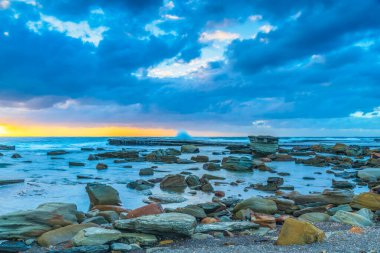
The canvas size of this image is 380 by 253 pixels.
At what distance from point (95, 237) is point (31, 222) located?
2.70 meters

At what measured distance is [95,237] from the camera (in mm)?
8008

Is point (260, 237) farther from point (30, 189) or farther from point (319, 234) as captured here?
point (30, 189)

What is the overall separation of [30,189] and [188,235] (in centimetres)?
1249

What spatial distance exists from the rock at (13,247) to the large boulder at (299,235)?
565cm

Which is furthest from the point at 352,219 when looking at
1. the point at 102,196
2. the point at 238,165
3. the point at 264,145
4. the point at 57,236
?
the point at 264,145

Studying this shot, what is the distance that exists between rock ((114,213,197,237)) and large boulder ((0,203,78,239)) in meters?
2.40

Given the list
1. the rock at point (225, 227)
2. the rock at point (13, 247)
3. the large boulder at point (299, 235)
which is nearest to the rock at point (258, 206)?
the rock at point (225, 227)

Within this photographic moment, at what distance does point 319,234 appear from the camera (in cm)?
740

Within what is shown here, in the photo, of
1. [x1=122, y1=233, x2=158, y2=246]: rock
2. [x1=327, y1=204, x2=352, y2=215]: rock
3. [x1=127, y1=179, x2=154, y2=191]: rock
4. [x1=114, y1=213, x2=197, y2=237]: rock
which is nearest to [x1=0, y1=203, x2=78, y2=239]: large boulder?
[x1=114, y1=213, x2=197, y2=237]: rock

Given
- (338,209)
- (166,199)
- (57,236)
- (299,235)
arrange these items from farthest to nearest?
(166,199) < (338,209) < (57,236) < (299,235)

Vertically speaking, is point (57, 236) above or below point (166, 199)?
above

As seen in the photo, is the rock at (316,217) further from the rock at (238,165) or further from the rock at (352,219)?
the rock at (238,165)

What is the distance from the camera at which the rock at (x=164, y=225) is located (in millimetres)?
8336

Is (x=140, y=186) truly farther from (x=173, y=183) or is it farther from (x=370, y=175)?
(x=370, y=175)
